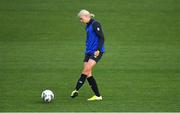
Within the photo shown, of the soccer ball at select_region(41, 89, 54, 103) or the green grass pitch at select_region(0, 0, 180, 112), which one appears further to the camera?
the green grass pitch at select_region(0, 0, 180, 112)

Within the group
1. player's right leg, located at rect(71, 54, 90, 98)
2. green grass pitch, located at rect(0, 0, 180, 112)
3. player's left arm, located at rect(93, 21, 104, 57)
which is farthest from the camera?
green grass pitch, located at rect(0, 0, 180, 112)

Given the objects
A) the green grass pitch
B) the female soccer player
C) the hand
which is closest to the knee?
the female soccer player

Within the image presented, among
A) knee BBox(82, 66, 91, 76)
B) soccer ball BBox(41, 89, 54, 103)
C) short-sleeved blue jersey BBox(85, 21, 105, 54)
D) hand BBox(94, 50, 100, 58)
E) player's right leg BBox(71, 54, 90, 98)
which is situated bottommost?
soccer ball BBox(41, 89, 54, 103)

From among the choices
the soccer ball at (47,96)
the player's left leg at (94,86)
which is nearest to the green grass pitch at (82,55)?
the soccer ball at (47,96)

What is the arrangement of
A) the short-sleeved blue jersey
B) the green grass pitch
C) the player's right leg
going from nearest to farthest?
the short-sleeved blue jersey
the player's right leg
the green grass pitch

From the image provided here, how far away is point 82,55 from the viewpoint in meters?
24.7

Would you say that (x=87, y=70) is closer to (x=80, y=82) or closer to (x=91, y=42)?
(x=80, y=82)

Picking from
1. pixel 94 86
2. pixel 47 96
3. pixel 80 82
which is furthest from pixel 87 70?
pixel 47 96

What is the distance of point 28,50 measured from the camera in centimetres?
2541

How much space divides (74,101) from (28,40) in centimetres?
1030

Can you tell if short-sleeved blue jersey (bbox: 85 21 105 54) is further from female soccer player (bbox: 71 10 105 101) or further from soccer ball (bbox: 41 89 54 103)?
soccer ball (bbox: 41 89 54 103)

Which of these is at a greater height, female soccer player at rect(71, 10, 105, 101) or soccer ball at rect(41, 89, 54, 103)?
female soccer player at rect(71, 10, 105, 101)

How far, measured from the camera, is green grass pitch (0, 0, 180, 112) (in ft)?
57.7

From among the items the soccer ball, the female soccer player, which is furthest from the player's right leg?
the soccer ball
